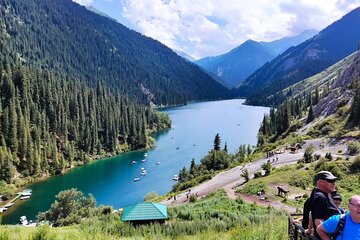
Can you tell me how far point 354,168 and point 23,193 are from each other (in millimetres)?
59019

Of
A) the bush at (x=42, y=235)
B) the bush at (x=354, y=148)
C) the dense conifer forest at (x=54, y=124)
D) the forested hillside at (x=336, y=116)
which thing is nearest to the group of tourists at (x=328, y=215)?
the bush at (x=42, y=235)

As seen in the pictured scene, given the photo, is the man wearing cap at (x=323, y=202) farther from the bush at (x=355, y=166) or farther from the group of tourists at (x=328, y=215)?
the bush at (x=355, y=166)

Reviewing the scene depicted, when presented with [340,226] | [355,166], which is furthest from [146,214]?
[355,166]

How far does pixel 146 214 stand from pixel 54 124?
88244 mm

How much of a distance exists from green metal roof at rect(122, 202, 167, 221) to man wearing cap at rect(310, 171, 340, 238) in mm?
20862

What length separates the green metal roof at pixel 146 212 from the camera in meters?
27.9

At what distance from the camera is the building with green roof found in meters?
27.9

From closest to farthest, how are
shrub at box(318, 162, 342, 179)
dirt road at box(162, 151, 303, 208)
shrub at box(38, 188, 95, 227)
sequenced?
shrub at box(318, 162, 342, 179) → shrub at box(38, 188, 95, 227) → dirt road at box(162, 151, 303, 208)

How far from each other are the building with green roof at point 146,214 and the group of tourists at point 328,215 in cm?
2070

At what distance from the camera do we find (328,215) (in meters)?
7.73

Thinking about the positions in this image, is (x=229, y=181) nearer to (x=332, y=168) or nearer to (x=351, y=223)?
(x=332, y=168)

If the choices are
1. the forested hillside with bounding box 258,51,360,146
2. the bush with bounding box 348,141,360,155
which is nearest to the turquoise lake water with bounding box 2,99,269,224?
the forested hillside with bounding box 258,51,360,146

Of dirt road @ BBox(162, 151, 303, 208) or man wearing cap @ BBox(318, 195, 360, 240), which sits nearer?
man wearing cap @ BBox(318, 195, 360, 240)

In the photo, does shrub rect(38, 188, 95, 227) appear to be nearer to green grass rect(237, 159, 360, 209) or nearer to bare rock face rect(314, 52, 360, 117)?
green grass rect(237, 159, 360, 209)
